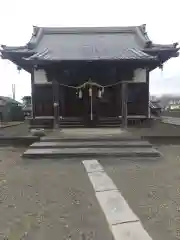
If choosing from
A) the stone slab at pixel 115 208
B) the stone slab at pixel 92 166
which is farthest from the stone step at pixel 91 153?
the stone slab at pixel 115 208

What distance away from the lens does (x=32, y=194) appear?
3912mm

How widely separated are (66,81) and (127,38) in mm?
4343

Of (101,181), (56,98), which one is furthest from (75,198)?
(56,98)

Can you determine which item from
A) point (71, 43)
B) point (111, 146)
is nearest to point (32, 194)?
point (111, 146)

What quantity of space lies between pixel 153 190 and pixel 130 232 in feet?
4.63

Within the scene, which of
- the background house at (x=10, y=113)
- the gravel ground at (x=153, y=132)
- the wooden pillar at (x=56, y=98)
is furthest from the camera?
the background house at (x=10, y=113)

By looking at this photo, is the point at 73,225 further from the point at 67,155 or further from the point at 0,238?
the point at 67,155

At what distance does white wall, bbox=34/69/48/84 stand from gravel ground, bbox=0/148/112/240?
649cm

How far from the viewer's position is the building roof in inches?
408

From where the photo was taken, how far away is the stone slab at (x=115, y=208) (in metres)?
3.05

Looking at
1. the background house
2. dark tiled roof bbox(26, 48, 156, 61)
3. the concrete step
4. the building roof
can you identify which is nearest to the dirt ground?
the concrete step

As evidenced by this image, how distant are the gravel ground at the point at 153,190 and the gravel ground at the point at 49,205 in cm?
49

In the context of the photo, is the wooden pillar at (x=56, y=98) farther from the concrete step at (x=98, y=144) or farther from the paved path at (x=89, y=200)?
the paved path at (x=89, y=200)

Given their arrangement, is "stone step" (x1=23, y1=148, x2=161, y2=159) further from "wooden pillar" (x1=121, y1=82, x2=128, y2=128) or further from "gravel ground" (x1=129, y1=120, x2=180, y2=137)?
"wooden pillar" (x1=121, y1=82, x2=128, y2=128)
